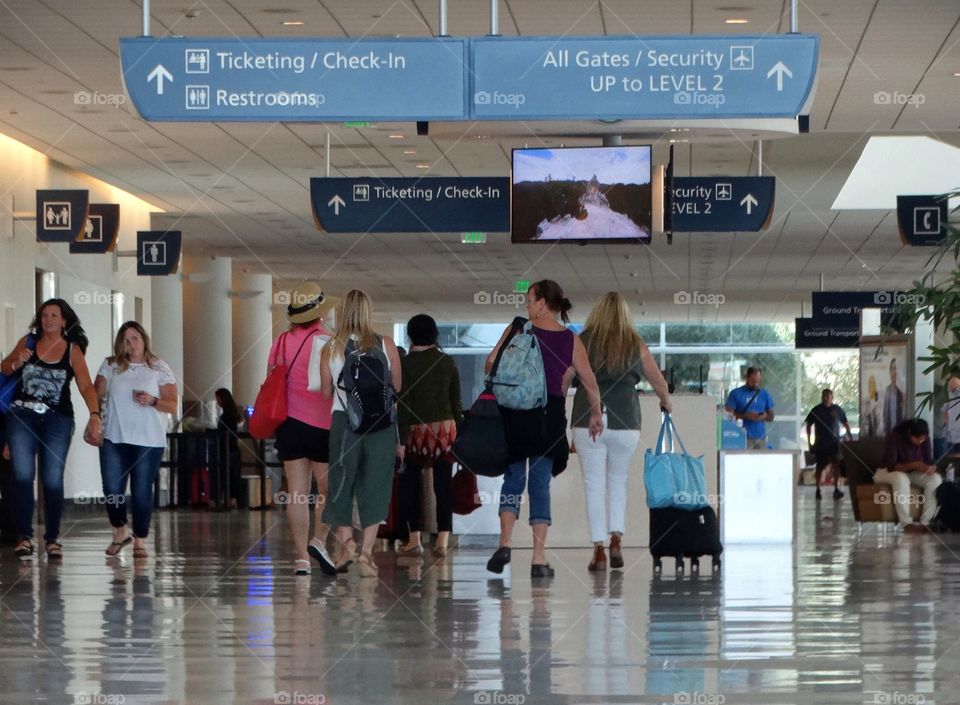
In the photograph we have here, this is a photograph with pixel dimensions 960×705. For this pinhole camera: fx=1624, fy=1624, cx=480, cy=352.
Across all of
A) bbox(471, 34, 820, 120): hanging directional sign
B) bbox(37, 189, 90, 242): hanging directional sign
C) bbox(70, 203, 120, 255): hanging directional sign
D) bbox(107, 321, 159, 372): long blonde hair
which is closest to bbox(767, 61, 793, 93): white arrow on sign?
bbox(471, 34, 820, 120): hanging directional sign

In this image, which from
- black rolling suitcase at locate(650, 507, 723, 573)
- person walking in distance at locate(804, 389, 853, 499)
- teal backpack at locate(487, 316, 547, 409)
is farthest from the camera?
person walking in distance at locate(804, 389, 853, 499)

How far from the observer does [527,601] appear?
7.22 m

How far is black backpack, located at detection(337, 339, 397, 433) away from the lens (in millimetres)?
8266

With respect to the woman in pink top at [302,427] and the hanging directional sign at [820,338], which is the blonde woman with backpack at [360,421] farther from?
the hanging directional sign at [820,338]

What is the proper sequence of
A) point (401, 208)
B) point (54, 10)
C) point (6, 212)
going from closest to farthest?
point (54, 10) → point (401, 208) → point (6, 212)

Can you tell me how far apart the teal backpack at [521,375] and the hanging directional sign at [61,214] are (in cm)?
839

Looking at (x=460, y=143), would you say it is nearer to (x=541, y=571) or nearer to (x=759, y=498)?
(x=759, y=498)

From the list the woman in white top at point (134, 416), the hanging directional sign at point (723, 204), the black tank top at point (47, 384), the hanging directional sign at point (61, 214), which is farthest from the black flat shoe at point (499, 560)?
the hanging directional sign at point (61, 214)

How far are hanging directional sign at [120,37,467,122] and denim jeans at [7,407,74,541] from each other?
283 cm

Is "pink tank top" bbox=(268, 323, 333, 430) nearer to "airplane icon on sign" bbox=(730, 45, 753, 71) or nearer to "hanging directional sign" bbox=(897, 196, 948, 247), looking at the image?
"airplane icon on sign" bbox=(730, 45, 753, 71)

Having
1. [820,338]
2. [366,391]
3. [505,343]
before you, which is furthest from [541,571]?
[820,338]

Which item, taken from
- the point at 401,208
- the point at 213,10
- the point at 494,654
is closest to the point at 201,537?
the point at 401,208

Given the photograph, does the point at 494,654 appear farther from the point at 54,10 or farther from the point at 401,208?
the point at 401,208

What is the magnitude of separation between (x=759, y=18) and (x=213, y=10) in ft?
11.7
